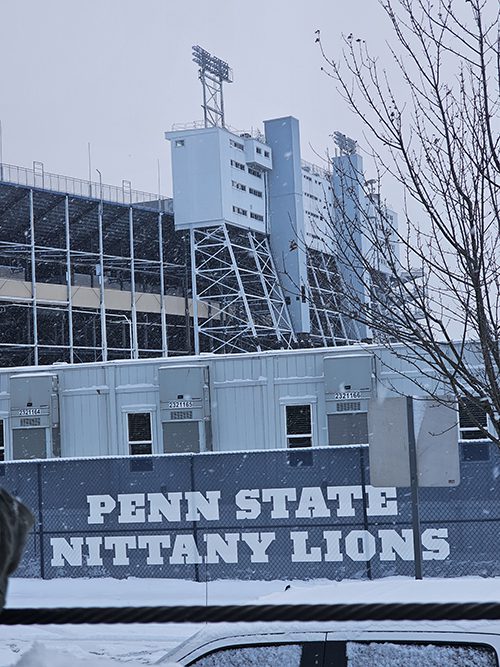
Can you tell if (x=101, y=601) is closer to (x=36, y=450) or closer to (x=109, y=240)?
(x=36, y=450)

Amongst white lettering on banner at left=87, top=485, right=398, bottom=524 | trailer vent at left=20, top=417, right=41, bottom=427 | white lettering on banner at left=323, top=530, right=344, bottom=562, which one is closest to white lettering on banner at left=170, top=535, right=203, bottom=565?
white lettering on banner at left=87, top=485, right=398, bottom=524

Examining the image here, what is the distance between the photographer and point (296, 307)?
158ft

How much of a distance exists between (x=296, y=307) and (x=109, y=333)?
32.1ft

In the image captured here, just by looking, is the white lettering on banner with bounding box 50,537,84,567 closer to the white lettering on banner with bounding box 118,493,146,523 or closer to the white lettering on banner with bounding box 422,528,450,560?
the white lettering on banner with bounding box 118,493,146,523

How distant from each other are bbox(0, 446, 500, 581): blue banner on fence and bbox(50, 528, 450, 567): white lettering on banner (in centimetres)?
2

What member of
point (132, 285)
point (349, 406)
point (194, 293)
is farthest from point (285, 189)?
point (349, 406)

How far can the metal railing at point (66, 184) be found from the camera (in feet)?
133

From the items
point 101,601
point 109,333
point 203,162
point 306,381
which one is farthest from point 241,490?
point 109,333

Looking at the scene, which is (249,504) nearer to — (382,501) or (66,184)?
(382,501)

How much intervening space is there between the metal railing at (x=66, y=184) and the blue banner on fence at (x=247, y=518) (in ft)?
86.8

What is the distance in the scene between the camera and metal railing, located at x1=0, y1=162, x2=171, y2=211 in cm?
4066

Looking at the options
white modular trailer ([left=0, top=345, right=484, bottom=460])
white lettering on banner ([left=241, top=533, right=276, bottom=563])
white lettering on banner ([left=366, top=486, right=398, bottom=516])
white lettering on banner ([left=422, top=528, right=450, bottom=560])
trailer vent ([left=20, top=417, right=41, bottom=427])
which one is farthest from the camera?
trailer vent ([left=20, top=417, right=41, bottom=427])

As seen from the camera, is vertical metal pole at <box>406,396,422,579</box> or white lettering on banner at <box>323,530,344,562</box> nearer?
vertical metal pole at <box>406,396,422,579</box>

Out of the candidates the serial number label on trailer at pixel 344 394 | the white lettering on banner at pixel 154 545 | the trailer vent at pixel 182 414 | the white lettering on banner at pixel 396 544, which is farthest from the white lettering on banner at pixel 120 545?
the serial number label on trailer at pixel 344 394
